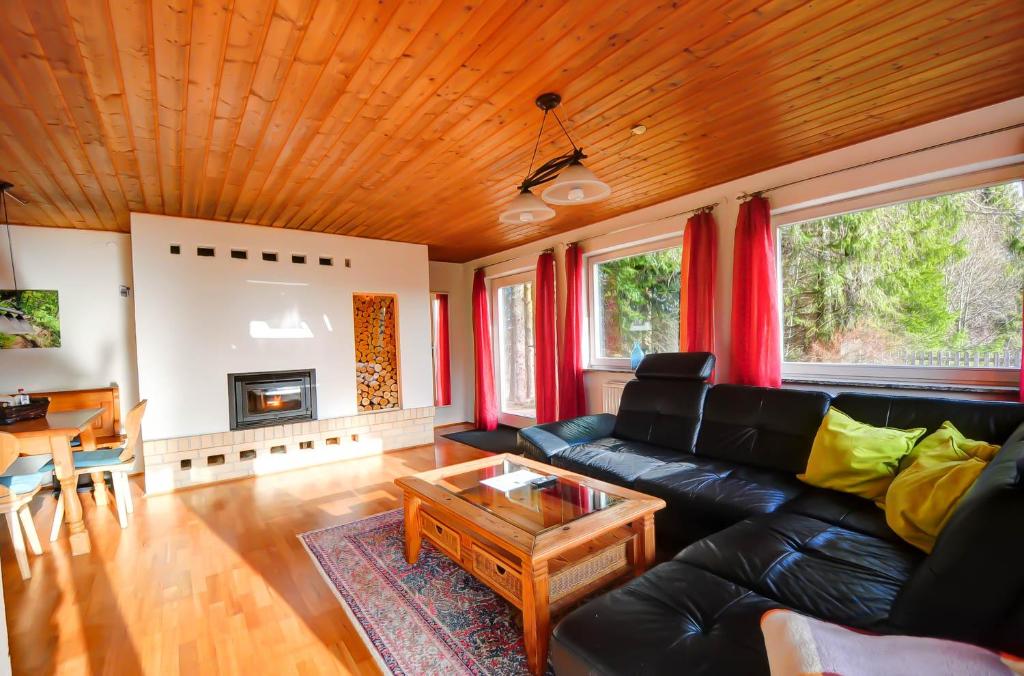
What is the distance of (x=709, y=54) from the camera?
1855 millimetres

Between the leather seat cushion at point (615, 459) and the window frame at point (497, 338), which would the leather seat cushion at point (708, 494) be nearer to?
the leather seat cushion at point (615, 459)

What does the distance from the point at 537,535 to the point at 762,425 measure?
1.74m

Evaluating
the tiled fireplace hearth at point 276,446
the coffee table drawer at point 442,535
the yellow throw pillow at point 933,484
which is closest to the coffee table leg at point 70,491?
the tiled fireplace hearth at point 276,446

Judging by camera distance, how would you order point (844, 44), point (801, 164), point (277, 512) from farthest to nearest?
point (277, 512)
point (801, 164)
point (844, 44)

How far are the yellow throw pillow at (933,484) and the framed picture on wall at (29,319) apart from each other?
6129 millimetres

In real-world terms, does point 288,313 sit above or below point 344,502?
above

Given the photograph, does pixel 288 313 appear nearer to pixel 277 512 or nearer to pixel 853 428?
pixel 277 512

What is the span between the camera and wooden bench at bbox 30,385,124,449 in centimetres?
395

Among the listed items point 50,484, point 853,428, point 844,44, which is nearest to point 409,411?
point 50,484

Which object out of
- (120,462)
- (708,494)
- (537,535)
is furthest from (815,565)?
(120,462)

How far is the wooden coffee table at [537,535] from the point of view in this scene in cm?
163

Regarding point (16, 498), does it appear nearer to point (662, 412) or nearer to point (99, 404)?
point (99, 404)

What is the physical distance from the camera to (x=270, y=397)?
444 centimetres

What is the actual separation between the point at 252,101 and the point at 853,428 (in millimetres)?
3345
